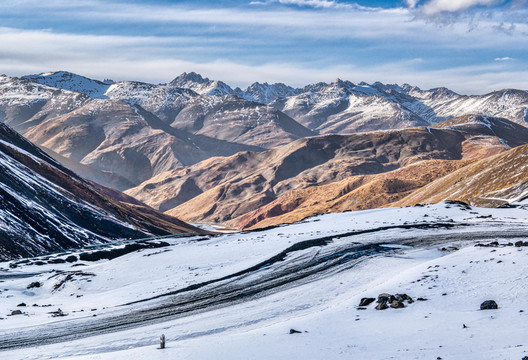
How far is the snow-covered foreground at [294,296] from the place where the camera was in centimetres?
1845

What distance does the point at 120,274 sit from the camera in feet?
127

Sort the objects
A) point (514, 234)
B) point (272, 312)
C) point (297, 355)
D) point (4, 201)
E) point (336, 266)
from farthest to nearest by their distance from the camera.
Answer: point (4, 201)
point (514, 234)
point (336, 266)
point (272, 312)
point (297, 355)

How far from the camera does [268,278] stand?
31906 mm

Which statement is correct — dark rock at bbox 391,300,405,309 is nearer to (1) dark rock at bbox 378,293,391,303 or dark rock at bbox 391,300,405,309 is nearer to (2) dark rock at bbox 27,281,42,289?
(1) dark rock at bbox 378,293,391,303

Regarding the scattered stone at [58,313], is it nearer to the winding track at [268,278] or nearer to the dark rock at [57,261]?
the winding track at [268,278]

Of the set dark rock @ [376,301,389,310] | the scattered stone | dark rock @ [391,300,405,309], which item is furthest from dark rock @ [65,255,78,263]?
dark rock @ [391,300,405,309]

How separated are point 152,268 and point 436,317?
23.9 metres

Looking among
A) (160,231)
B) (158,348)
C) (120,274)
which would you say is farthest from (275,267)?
(160,231)

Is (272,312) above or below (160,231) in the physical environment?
above

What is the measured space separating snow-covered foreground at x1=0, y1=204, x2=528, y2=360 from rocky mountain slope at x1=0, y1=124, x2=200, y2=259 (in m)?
17.0

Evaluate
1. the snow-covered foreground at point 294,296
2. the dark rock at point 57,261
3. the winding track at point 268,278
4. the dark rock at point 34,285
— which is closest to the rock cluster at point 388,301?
the snow-covered foreground at point 294,296

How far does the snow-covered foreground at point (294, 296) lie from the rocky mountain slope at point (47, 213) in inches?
Result: 668

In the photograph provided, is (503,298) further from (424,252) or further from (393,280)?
(424,252)

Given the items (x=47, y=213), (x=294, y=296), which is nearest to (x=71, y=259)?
(x=47, y=213)
